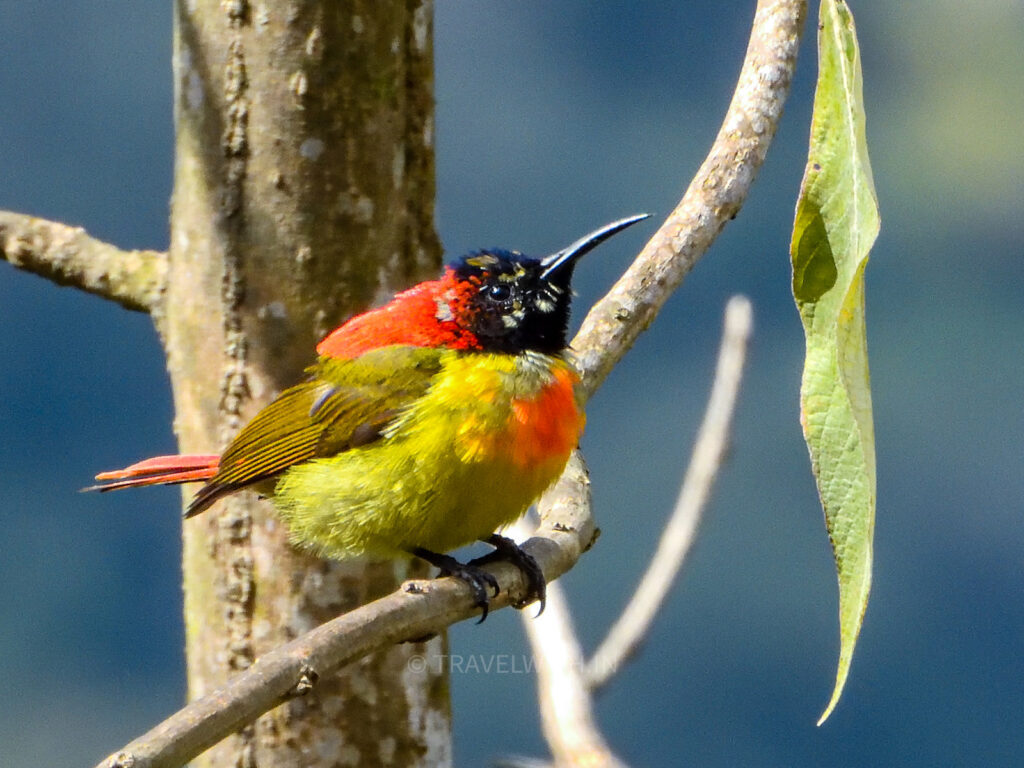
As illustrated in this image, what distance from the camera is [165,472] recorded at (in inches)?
84.3

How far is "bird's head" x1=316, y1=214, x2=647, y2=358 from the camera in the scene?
2041mm

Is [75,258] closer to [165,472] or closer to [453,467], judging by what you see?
[165,472]

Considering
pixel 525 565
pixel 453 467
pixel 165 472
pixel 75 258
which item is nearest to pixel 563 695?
pixel 525 565

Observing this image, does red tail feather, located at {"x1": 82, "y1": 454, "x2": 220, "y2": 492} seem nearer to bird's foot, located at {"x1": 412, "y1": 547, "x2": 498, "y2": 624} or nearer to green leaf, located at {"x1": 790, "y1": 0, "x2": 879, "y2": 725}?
bird's foot, located at {"x1": 412, "y1": 547, "x2": 498, "y2": 624}

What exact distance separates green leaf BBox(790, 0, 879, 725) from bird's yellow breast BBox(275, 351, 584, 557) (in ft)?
3.46

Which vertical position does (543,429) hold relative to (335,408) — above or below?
below

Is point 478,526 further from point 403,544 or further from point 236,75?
point 236,75

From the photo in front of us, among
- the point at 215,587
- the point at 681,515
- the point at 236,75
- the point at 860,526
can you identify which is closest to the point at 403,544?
the point at 215,587

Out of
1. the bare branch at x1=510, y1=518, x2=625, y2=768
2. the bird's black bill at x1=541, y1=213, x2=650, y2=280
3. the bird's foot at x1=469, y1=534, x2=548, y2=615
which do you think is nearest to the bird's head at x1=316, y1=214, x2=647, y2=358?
the bird's black bill at x1=541, y1=213, x2=650, y2=280

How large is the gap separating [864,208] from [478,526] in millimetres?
1206

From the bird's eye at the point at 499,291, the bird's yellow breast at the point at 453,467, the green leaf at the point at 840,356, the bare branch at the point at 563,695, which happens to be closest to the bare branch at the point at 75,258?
the bird's yellow breast at the point at 453,467

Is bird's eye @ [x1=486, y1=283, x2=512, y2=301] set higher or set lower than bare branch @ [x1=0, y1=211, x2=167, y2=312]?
lower

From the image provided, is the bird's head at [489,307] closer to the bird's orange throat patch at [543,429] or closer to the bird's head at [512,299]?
the bird's head at [512,299]

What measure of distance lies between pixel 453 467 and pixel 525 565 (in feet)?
0.68
